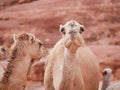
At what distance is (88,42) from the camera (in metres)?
20.0

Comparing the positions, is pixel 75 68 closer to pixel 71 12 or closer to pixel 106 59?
pixel 106 59

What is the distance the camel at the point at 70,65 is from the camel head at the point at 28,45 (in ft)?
0.97

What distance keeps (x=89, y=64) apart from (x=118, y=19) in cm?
1218

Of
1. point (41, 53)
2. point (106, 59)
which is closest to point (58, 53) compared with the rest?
point (41, 53)

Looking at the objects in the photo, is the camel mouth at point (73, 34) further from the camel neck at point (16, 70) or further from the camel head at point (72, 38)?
the camel neck at point (16, 70)

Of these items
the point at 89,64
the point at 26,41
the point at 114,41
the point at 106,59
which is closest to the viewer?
the point at 26,41

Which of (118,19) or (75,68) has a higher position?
(118,19)

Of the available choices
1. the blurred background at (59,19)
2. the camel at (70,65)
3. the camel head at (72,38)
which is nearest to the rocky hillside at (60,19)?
the blurred background at (59,19)

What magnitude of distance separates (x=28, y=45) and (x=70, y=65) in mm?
1596

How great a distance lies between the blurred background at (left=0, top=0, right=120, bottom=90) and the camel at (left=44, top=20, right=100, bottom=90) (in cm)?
1074

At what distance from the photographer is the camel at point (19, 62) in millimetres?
7520

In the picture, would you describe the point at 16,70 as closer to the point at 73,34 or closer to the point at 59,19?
the point at 73,34

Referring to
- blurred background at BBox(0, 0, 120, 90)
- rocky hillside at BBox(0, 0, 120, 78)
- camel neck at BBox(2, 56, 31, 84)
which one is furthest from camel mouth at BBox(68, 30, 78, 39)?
rocky hillside at BBox(0, 0, 120, 78)

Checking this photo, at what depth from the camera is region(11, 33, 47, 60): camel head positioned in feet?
25.7
